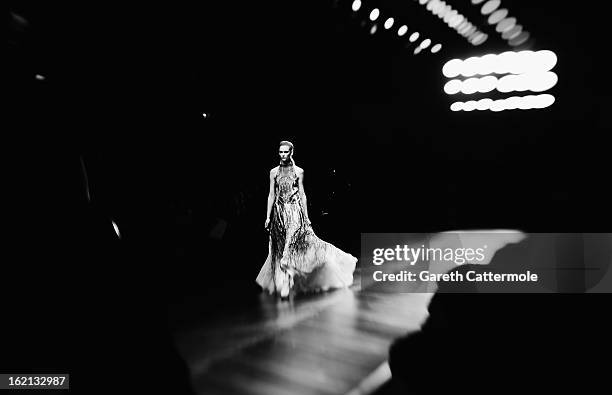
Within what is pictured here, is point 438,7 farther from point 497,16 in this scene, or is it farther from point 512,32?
point 512,32

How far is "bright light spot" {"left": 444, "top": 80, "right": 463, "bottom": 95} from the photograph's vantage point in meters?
6.86

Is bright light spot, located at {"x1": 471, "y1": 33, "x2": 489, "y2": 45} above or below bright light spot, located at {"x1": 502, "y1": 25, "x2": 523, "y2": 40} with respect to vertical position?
above

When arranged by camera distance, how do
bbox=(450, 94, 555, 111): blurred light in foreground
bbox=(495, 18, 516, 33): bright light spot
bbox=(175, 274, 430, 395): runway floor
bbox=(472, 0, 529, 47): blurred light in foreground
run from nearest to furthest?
bbox=(175, 274, 430, 395): runway floor < bbox=(472, 0, 529, 47): blurred light in foreground < bbox=(495, 18, 516, 33): bright light spot < bbox=(450, 94, 555, 111): blurred light in foreground

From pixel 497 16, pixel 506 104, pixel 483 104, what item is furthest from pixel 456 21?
pixel 506 104

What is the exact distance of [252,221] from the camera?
5.03 m

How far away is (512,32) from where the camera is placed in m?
5.28

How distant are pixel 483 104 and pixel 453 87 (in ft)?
2.86

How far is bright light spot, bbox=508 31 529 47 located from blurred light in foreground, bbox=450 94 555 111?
1613 millimetres

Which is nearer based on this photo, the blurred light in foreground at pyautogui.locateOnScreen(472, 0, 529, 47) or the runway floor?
the runway floor

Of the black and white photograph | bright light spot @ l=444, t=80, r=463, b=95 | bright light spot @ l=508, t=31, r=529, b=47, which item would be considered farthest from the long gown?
bright light spot @ l=444, t=80, r=463, b=95

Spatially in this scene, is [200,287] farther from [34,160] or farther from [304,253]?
[34,160]

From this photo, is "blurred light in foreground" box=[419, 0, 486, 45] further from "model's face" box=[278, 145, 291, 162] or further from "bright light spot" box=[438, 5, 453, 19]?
"model's face" box=[278, 145, 291, 162]

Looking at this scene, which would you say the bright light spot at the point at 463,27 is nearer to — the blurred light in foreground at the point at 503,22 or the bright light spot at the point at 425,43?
the blurred light in foreground at the point at 503,22

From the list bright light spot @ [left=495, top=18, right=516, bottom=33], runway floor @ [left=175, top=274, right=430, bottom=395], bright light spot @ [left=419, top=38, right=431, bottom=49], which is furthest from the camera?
bright light spot @ [left=419, top=38, right=431, bottom=49]
